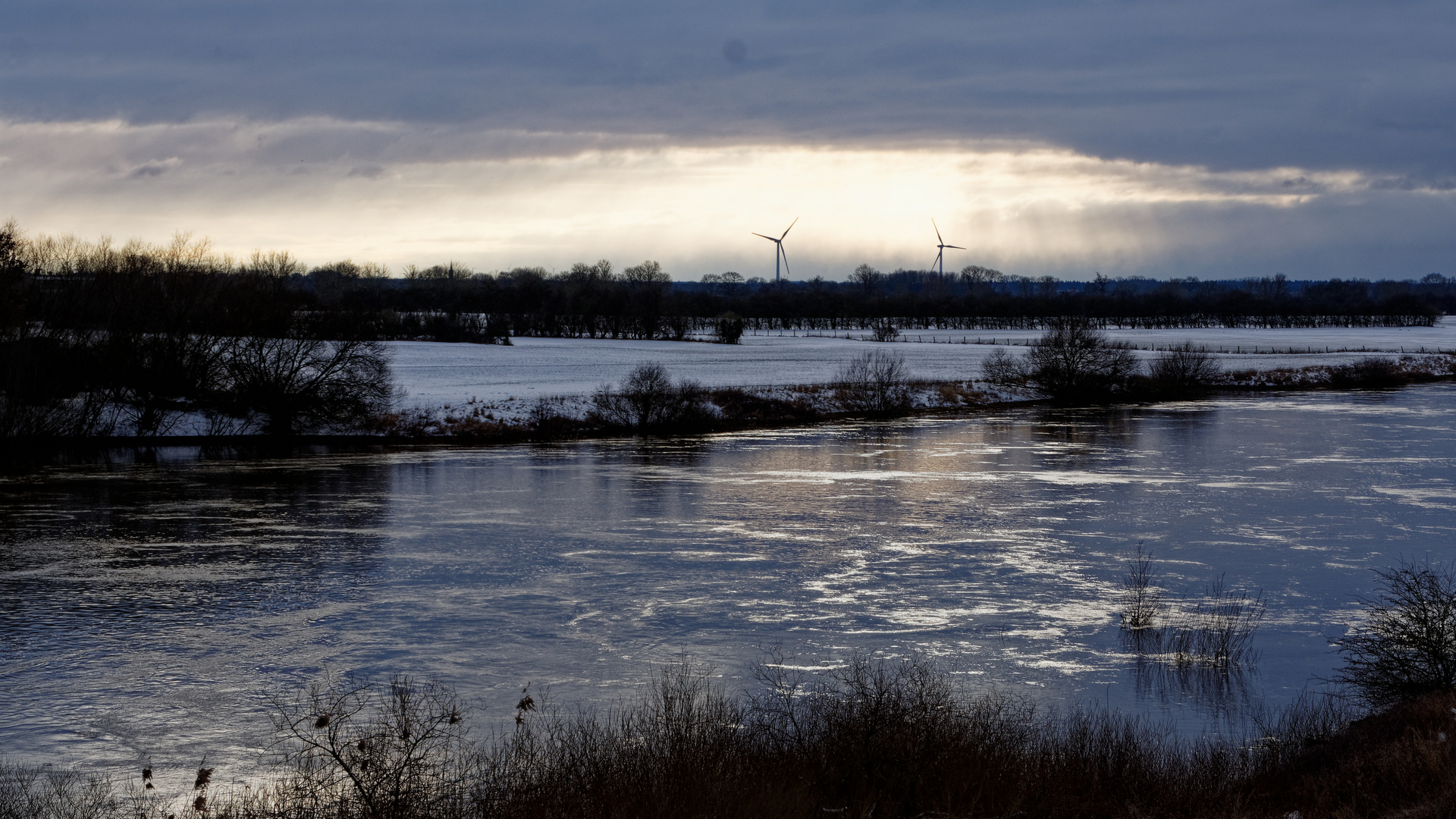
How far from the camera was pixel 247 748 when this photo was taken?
11.5 m

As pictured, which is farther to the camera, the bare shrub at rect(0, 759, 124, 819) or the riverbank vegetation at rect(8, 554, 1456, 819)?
the bare shrub at rect(0, 759, 124, 819)

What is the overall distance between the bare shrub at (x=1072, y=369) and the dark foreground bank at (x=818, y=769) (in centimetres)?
5002

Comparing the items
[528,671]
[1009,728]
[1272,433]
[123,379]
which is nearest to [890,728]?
[1009,728]

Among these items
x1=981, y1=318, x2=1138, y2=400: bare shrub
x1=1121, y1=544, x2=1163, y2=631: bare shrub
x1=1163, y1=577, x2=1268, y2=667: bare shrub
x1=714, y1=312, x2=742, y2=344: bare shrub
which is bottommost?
x1=1163, y1=577, x2=1268, y2=667: bare shrub

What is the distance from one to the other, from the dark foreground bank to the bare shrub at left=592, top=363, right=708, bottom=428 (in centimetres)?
3577

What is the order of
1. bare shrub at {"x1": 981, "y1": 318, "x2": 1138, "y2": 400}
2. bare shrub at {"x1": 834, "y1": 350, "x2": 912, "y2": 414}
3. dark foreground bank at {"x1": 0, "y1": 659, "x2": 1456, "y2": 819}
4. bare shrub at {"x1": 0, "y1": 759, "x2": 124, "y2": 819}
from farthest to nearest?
1. bare shrub at {"x1": 981, "y1": 318, "x2": 1138, "y2": 400}
2. bare shrub at {"x1": 834, "y1": 350, "x2": 912, "y2": 414}
3. bare shrub at {"x1": 0, "y1": 759, "x2": 124, "y2": 819}
4. dark foreground bank at {"x1": 0, "y1": 659, "x2": 1456, "y2": 819}

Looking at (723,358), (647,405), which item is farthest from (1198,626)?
(723,358)

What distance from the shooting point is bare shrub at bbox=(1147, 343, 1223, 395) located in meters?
62.4

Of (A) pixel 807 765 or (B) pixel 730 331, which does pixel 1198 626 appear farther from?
(B) pixel 730 331

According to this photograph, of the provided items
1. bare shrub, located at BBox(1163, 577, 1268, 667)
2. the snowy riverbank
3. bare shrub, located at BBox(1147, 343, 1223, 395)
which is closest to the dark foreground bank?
bare shrub, located at BBox(1163, 577, 1268, 667)

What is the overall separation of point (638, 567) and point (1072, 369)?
149ft

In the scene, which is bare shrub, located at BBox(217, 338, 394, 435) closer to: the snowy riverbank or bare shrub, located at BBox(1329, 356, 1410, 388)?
the snowy riverbank

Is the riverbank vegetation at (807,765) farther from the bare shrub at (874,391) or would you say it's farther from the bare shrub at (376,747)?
the bare shrub at (874,391)

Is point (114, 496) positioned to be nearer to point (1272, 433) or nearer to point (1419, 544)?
point (1419, 544)
